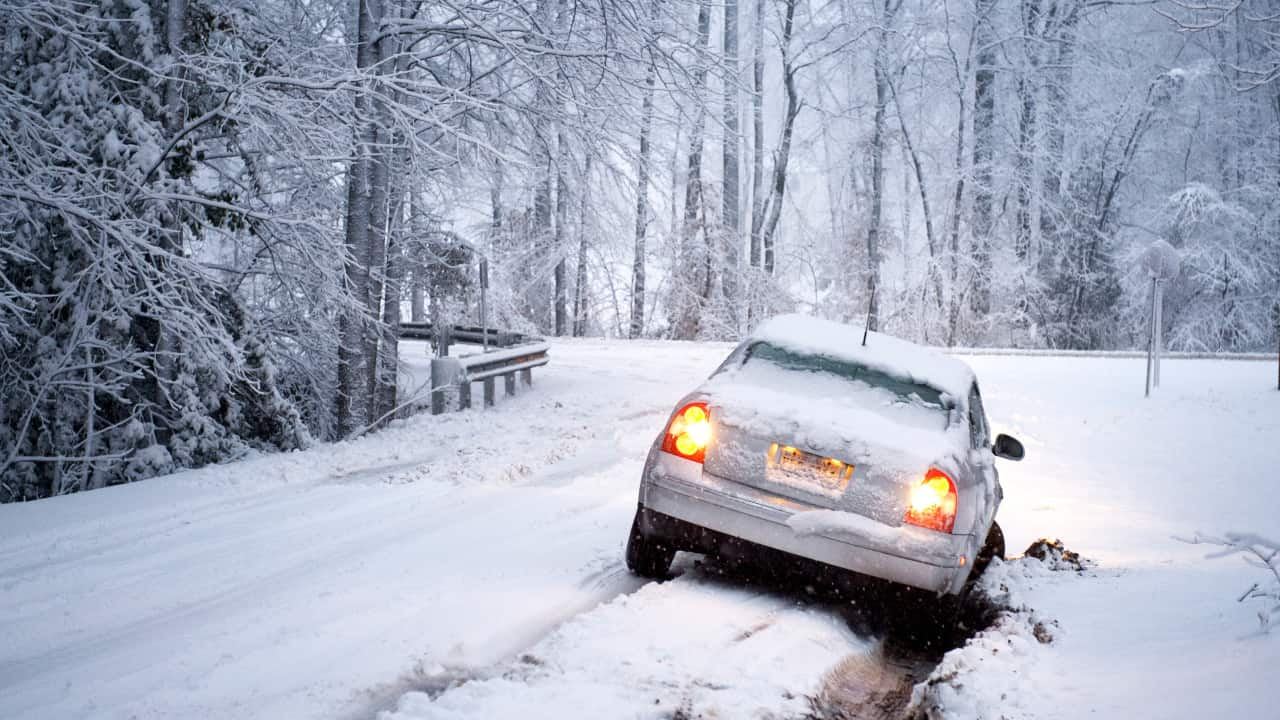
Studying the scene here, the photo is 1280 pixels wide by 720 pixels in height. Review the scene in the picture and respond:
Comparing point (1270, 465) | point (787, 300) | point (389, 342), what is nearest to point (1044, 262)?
point (787, 300)

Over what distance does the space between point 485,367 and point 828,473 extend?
998 cm

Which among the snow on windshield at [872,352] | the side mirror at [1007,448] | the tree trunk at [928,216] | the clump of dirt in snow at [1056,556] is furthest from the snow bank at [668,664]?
the tree trunk at [928,216]

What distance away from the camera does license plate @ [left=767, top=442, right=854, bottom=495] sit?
16.7 ft

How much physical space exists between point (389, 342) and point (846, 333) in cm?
→ 1047

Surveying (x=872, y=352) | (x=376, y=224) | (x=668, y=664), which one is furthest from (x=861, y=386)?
(x=376, y=224)

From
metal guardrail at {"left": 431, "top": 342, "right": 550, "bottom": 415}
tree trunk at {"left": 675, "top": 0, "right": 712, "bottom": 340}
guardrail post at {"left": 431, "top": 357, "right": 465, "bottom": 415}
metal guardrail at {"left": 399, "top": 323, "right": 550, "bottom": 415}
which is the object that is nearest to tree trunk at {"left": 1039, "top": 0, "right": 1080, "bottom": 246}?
tree trunk at {"left": 675, "top": 0, "right": 712, "bottom": 340}

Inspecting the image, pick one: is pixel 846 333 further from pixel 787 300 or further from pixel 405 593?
pixel 787 300

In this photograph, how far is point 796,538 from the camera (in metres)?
5.07

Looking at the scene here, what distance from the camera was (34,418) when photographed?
10.6 meters

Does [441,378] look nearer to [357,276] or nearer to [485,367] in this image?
[485,367]

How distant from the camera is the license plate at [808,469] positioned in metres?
5.08

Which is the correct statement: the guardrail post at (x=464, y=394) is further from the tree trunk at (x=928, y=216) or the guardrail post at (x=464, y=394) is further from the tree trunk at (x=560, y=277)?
the tree trunk at (x=928, y=216)

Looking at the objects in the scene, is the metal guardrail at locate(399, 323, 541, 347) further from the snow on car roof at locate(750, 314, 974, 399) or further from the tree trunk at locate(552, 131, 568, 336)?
the snow on car roof at locate(750, 314, 974, 399)

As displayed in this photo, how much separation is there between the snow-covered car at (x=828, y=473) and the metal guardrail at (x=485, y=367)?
774cm
